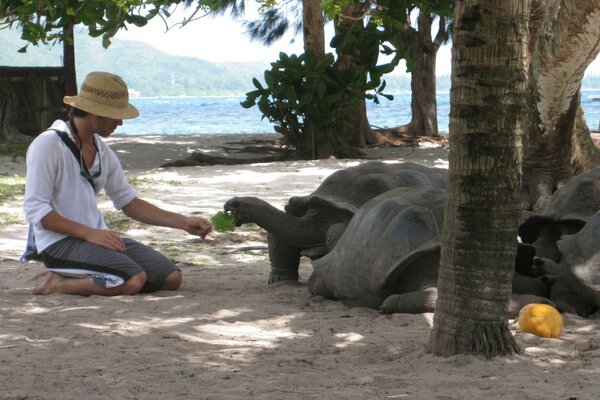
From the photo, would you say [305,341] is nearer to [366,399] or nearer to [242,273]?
[366,399]

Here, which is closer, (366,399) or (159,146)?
(366,399)

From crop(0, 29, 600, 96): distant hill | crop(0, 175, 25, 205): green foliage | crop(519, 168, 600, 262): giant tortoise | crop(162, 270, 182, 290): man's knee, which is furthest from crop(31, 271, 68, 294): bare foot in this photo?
crop(0, 29, 600, 96): distant hill

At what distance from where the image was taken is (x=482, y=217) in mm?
3830

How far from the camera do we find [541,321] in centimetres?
438

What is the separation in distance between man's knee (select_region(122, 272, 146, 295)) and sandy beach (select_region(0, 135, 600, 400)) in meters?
0.08

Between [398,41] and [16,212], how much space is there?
405 cm

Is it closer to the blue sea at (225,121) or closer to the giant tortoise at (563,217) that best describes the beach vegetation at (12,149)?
the blue sea at (225,121)

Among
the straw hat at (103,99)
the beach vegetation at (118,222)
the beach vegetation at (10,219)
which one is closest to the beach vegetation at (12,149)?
the beach vegetation at (10,219)

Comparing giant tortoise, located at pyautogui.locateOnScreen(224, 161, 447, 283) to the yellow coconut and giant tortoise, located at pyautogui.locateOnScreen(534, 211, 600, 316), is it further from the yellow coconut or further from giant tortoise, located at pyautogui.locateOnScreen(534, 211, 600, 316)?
the yellow coconut

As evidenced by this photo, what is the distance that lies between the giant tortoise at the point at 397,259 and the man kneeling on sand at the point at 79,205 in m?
0.84

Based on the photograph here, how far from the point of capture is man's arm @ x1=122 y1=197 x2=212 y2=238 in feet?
18.5

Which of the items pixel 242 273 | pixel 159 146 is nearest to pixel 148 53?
pixel 159 146

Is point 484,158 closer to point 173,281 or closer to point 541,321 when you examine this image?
point 541,321

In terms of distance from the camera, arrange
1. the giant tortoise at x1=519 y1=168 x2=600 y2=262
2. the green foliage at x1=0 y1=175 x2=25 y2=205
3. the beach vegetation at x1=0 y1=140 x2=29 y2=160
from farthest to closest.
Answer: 1. the beach vegetation at x1=0 y1=140 x2=29 y2=160
2. the green foliage at x1=0 y1=175 x2=25 y2=205
3. the giant tortoise at x1=519 y1=168 x2=600 y2=262
